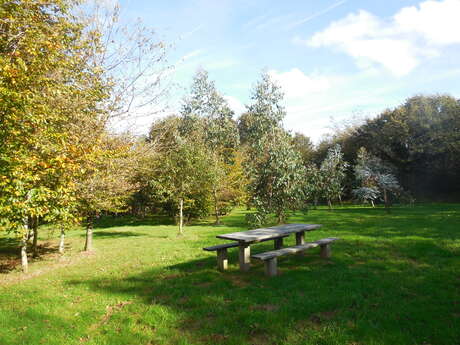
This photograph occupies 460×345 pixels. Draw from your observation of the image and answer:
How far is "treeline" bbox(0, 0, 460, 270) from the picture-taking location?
22.0 feet

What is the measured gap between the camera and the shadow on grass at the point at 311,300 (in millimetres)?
4230

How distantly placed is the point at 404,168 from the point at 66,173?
40160 mm

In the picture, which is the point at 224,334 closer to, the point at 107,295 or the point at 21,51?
the point at 107,295

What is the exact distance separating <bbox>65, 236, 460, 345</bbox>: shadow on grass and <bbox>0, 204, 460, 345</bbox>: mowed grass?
2 centimetres

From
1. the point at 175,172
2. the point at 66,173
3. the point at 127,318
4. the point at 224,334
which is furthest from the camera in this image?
the point at 175,172

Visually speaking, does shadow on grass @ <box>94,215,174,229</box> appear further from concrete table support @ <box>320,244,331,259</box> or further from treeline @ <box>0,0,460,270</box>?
concrete table support @ <box>320,244,331,259</box>

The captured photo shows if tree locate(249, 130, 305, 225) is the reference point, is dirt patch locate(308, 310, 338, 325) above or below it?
below

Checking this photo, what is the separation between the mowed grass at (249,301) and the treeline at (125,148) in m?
1.90

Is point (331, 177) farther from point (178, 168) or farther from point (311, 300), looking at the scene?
point (311, 300)

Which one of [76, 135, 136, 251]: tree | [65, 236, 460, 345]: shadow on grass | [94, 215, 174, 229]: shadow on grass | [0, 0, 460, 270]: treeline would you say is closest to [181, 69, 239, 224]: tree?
[0, 0, 460, 270]: treeline

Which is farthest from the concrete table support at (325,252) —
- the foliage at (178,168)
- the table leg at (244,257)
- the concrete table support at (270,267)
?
the foliage at (178,168)

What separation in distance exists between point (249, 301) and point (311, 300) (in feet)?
3.65

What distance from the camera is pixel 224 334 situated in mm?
4422

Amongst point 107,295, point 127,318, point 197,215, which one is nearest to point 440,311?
point 127,318
